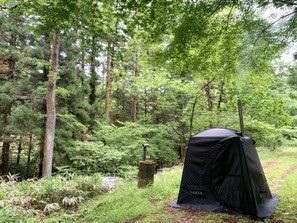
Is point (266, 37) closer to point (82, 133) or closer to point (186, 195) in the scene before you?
point (186, 195)

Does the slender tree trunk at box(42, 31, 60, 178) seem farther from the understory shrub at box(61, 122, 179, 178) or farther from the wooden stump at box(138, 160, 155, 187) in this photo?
the wooden stump at box(138, 160, 155, 187)

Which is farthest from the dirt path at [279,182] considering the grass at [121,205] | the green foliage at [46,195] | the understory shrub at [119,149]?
the understory shrub at [119,149]

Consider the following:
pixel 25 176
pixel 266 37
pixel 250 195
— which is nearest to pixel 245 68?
pixel 266 37

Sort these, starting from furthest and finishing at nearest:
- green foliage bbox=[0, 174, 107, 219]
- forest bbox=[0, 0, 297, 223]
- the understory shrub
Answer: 1. the understory shrub
2. green foliage bbox=[0, 174, 107, 219]
3. forest bbox=[0, 0, 297, 223]

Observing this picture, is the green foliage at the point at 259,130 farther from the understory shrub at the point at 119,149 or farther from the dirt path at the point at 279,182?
the understory shrub at the point at 119,149

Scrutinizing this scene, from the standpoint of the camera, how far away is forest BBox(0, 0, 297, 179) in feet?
10.9

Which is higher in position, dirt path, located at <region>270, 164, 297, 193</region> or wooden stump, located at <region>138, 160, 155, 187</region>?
wooden stump, located at <region>138, 160, 155, 187</region>

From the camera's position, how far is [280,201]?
4379 millimetres

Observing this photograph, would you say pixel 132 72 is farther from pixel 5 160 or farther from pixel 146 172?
pixel 146 172

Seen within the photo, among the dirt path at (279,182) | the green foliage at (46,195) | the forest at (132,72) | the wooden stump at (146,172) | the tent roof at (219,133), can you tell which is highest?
the forest at (132,72)

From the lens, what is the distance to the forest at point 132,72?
10.9 ft

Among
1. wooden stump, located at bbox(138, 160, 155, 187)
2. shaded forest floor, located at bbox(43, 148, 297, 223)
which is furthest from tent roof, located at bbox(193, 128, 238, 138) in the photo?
wooden stump, located at bbox(138, 160, 155, 187)

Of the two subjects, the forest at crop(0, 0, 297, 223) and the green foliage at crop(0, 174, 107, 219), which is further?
the green foliage at crop(0, 174, 107, 219)

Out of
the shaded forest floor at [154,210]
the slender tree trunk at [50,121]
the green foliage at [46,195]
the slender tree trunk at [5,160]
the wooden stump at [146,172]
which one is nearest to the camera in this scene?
the shaded forest floor at [154,210]
